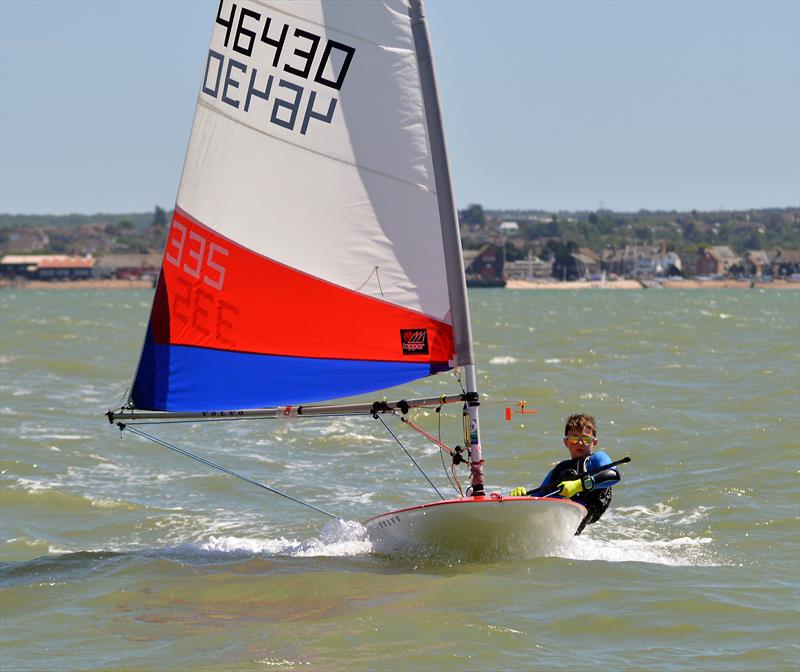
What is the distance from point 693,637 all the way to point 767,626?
67cm

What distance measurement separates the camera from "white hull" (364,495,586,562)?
35.2 feet

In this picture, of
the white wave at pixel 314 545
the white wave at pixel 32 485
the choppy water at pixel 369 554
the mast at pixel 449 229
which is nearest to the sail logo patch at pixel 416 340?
the mast at pixel 449 229

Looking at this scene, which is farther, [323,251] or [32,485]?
[32,485]

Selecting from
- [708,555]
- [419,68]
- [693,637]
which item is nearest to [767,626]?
[693,637]

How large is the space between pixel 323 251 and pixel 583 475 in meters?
2.73

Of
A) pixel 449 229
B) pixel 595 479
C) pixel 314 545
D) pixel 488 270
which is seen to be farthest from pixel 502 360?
pixel 488 270

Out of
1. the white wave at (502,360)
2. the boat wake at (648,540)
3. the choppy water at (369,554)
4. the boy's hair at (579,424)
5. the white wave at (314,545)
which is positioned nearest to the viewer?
the choppy water at (369,554)

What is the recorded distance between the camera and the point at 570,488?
1090 cm

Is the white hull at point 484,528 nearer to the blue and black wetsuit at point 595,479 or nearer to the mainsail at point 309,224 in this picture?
the blue and black wetsuit at point 595,479

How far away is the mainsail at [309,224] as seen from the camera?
10.9m

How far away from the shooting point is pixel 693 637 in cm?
948

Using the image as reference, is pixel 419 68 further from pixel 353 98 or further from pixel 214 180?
pixel 214 180

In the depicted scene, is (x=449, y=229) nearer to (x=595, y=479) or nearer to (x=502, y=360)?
(x=595, y=479)

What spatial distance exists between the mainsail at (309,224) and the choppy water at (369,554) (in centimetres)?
140
